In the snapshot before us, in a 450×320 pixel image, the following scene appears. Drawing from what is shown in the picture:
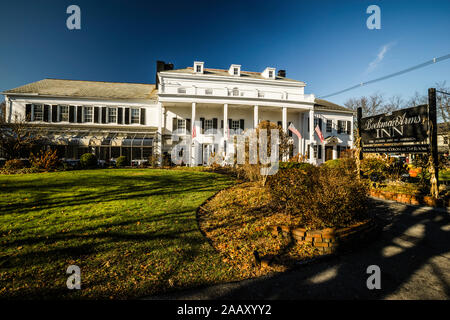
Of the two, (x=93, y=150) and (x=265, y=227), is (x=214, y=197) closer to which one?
(x=265, y=227)

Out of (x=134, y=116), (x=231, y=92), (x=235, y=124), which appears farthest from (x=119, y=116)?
(x=235, y=124)

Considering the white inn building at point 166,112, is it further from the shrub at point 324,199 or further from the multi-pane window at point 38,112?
the shrub at point 324,199

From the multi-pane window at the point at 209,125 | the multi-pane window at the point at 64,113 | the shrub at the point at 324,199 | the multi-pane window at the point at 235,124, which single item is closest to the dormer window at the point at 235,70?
the multi-pane window at the point at 235,124

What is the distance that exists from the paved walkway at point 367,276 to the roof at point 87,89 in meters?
22.5

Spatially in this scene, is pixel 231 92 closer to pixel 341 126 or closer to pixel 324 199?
pixel 341 126

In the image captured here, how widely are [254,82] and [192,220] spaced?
2176 cm

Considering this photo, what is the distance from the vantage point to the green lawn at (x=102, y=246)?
2.39m

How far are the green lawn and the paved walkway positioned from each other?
12.8 inches

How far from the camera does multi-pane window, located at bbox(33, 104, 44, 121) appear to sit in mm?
19516

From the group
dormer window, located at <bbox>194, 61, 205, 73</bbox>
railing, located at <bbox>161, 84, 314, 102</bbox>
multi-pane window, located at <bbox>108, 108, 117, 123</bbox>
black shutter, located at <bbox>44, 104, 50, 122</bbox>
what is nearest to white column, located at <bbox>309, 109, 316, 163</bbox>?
railing, located at <bbox>161, 84, 314, 102</bbox>

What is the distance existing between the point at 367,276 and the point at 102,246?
4.21 meters

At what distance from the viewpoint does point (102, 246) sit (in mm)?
3197
